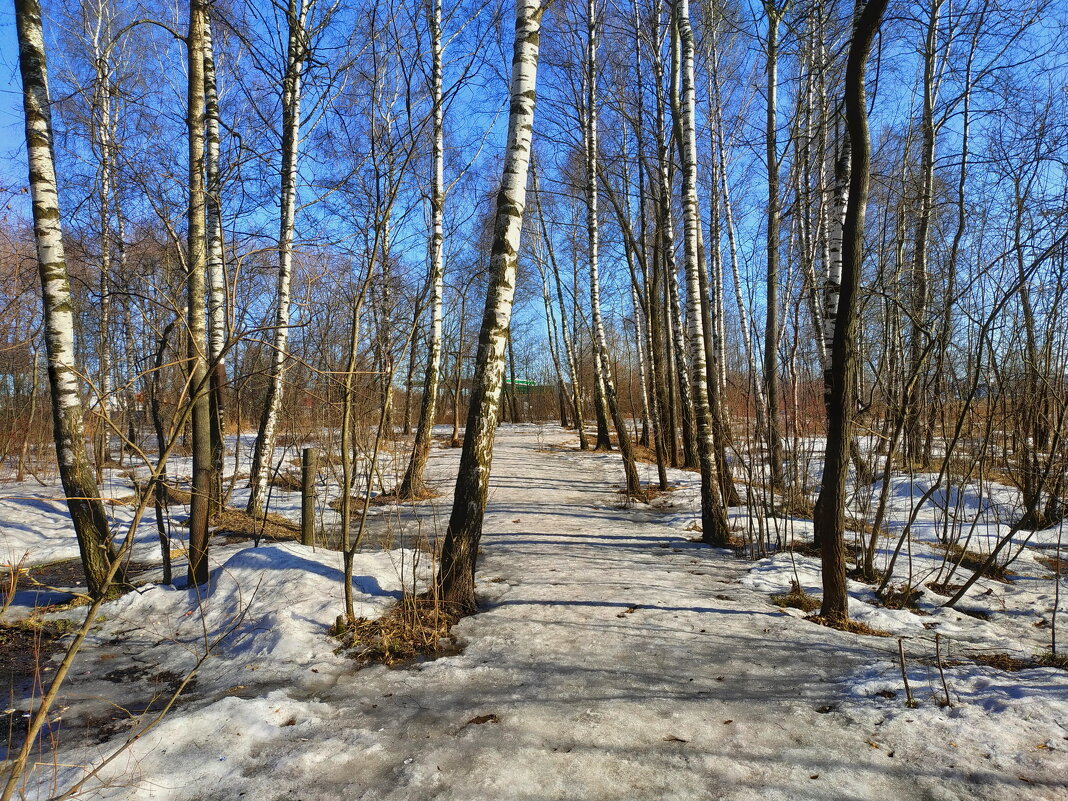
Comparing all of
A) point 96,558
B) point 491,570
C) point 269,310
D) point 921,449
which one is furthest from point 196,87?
point 921,449

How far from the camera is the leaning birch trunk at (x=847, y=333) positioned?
3340 mm

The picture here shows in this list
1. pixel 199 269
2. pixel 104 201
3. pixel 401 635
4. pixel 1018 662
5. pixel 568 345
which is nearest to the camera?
pixel 1018 662

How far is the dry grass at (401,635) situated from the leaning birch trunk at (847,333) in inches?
101


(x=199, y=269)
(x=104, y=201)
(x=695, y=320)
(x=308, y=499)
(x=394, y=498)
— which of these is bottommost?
(x=394, y=498)

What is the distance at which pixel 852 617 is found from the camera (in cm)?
388

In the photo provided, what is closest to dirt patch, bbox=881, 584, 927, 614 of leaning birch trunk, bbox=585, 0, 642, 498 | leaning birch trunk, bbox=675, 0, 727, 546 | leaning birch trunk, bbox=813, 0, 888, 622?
leaning birch trunk, bbox=813, 0, 888, 622

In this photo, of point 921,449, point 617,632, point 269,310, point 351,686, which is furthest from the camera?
point 921,449

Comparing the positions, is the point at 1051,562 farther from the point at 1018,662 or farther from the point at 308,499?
the point at 308,499

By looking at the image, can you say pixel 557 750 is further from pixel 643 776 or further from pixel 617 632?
pixel 617 632

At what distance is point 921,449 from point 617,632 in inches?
376

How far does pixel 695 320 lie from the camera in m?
6.35

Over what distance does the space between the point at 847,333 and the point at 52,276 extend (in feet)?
18.9

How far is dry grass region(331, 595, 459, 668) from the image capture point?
3475 millimetres

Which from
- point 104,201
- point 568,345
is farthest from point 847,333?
point 568,345
